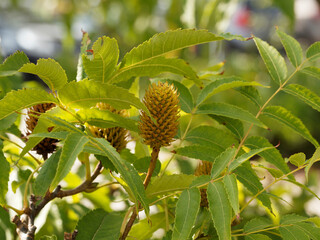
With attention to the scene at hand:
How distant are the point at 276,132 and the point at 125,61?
218 inches

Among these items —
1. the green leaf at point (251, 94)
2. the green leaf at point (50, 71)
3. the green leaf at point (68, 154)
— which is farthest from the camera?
the green leaf at point (251, 94)

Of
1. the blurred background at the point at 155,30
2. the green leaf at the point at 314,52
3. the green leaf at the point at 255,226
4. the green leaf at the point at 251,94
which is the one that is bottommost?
the green leaf at the point at 255,226

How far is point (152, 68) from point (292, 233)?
1.16 feet

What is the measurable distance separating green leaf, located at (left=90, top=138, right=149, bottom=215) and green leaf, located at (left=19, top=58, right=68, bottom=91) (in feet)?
0.43

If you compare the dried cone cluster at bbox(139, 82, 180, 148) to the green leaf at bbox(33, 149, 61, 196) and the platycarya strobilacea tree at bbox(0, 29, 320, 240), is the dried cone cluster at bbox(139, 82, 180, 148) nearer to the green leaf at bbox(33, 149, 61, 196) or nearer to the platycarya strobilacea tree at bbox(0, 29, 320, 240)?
the platycarya strobilacea tree at bbox(0, 29, 320, 240)

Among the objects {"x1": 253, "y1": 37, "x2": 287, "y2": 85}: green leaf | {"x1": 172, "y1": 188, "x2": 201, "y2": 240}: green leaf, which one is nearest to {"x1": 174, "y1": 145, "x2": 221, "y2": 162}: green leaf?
{"x1": 172, "y1": 188, "x2": 201, "y2": 240}: green leaf

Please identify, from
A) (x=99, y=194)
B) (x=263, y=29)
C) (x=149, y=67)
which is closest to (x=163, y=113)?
(x=149, y=67)

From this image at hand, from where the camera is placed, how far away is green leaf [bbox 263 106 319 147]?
813 mm

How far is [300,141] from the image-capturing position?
6.30 meters

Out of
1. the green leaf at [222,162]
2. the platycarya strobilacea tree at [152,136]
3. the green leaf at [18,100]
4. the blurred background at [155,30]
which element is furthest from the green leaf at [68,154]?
the blurred background at [155,30]

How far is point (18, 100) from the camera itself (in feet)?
2.14

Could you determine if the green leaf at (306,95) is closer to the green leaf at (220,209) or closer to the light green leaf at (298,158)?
the light green leaf at (298,158)

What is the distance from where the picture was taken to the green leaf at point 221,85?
2.49 ft

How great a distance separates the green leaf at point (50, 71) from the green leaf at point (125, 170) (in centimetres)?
13
